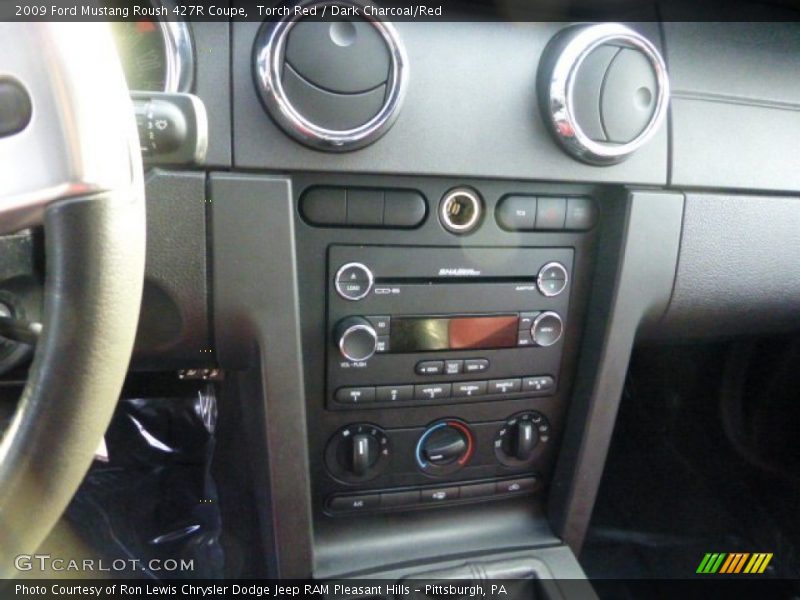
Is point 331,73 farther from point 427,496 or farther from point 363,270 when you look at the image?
point 427,496

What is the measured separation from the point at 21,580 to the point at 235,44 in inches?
33.8

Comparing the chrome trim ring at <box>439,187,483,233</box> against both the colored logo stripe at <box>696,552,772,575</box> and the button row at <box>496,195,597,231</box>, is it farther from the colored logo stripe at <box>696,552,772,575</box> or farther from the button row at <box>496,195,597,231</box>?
the colored logo stripe at <box>696,552,772,575</box>

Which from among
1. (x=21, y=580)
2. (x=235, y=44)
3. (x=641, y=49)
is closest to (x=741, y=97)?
(x=641, y=49)

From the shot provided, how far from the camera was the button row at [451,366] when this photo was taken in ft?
2.84

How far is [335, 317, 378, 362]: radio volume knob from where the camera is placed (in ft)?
2.67

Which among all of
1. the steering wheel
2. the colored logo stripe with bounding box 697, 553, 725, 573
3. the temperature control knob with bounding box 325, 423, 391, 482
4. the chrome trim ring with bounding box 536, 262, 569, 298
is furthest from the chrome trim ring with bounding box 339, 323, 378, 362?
the colored logo stripe with bounding box 697, 553, 725, 573

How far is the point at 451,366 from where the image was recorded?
2.88ft

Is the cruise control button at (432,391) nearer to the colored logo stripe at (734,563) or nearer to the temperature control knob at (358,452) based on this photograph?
the temperature control knob at (358,452)

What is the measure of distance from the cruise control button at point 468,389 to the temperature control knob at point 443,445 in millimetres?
47

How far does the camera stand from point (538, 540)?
→ 987 millimetres

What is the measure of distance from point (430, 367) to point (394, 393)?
6cm

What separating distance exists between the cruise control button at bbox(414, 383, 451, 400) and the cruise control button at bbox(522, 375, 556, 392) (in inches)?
4.3
